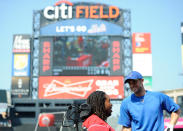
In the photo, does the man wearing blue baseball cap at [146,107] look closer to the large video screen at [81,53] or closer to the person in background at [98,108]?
the person in background at [98,108]

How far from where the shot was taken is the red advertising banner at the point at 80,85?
38750mm

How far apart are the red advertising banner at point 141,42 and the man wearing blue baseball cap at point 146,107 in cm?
3815

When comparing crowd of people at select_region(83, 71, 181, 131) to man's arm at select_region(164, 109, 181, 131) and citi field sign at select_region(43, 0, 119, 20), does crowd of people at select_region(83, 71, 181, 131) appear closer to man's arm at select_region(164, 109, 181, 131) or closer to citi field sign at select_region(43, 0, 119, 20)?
man's arm at select_region(164, 109, 181, 131)

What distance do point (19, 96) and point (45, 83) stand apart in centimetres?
587

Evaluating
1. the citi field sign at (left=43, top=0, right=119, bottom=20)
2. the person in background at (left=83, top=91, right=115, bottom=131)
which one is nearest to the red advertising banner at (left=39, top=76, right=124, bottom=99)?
the citi field sign at (left=43, top=0, right=119, bottom=20)

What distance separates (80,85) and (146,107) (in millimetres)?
35948

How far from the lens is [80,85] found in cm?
3934

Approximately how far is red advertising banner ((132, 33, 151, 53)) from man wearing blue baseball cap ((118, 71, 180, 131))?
3815 centimetres

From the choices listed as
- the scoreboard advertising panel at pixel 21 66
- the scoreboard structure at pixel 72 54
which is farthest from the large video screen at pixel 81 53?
the scoreboard advertising panel at pixel 21 66

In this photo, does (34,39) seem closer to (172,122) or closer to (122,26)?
(122,26)

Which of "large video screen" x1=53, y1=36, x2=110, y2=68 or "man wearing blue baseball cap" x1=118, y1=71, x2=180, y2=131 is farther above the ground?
"large video screen" x1=53, y1=36, x2=110, y2=68

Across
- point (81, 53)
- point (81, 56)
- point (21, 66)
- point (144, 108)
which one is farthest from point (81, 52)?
point (144, 108)

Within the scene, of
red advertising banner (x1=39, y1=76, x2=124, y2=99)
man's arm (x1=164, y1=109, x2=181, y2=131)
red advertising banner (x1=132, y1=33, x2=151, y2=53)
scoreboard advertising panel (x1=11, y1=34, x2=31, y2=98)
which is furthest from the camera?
red advertising banner (x1=132, y1=33, x2=151, y2=53)

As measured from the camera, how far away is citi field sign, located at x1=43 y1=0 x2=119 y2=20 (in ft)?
135
